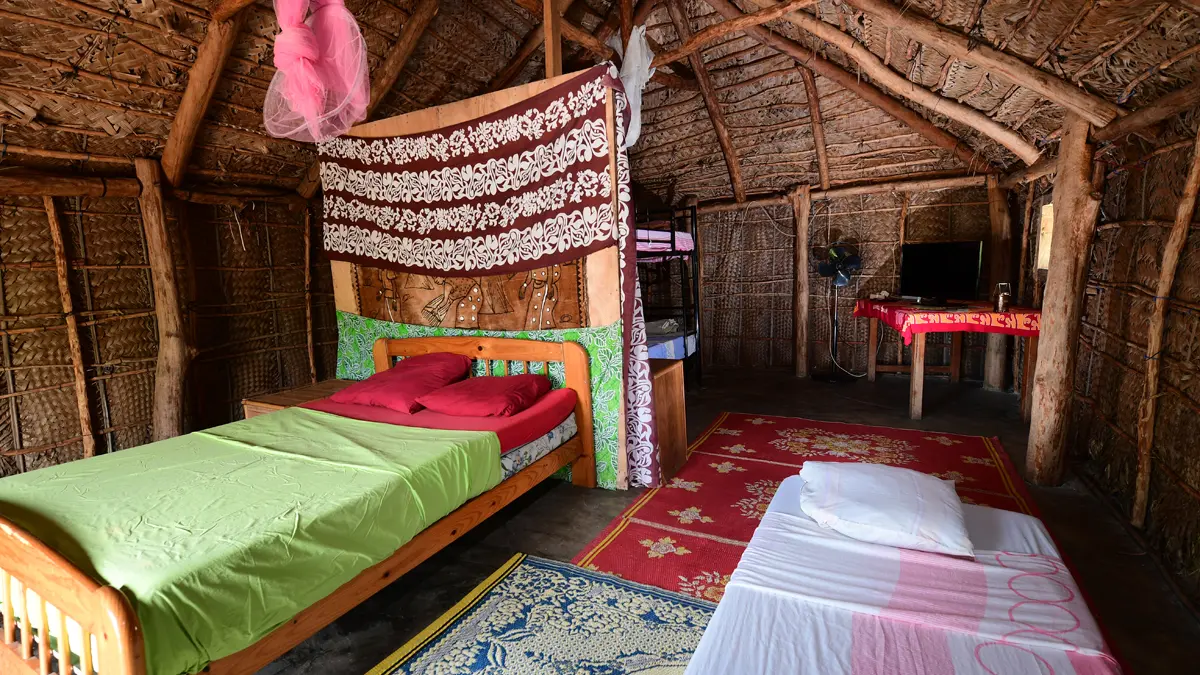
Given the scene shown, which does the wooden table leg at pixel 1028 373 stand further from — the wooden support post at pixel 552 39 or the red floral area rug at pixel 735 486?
the wooden support post at pixel 552 39

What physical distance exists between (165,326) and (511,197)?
2618mm

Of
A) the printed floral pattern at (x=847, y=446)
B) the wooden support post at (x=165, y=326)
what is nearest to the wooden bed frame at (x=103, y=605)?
the printed floral pattern at (x=847, y=446)

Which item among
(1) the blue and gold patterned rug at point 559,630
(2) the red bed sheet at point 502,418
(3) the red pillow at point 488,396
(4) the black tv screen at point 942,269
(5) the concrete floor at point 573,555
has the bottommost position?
(5) the concrete floor at point 573,555

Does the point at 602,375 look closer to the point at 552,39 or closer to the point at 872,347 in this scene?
the point at 552,39

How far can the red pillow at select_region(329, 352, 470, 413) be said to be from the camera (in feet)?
9.48

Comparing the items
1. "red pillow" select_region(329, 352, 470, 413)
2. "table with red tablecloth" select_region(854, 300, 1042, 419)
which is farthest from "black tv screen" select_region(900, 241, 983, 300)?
"red pillow" select_region(329, 352, 470, 413)

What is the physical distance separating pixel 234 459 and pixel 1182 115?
4.19 metres

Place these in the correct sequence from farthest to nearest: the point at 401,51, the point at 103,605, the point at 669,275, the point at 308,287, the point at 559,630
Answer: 1. the point at 669,275
2. the point at 308,287
3. the point at 401,51
4. the point at 559,630
5. the point at 103,605

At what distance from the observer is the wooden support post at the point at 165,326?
3723mm

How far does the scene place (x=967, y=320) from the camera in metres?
4.02

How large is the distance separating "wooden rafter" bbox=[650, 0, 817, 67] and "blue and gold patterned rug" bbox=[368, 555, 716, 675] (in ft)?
10.9

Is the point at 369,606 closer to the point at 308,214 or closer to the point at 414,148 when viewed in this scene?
the point at 414,148

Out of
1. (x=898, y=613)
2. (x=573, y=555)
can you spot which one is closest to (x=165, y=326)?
(x=573, y=555)

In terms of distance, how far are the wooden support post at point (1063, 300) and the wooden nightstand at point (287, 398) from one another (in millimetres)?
4203
